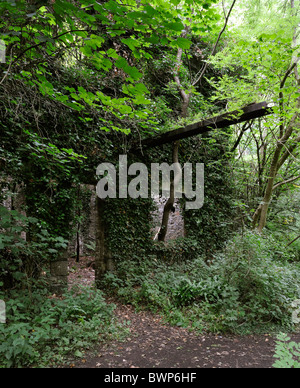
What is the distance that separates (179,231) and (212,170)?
2239mm

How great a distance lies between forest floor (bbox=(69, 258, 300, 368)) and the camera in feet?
9.96

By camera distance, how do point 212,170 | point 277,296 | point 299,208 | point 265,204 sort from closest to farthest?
point 277,296
point 265,204
point 212,170
point 299,208

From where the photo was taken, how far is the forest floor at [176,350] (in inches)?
119

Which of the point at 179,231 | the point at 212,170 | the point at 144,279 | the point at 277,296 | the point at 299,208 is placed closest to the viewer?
the point at 277,296

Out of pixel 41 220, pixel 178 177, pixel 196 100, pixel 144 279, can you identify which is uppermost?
pixel 196 100

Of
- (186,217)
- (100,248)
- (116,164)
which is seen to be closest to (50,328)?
(100,248)

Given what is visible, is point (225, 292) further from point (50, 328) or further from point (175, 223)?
point (175, 223)

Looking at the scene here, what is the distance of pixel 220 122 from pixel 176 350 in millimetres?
3896

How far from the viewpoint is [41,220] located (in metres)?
4.33

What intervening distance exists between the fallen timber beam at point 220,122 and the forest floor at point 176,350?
359 cm

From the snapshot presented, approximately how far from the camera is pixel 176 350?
11.1 feet

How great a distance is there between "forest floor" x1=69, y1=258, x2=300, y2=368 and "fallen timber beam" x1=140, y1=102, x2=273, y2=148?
359 centimetres
